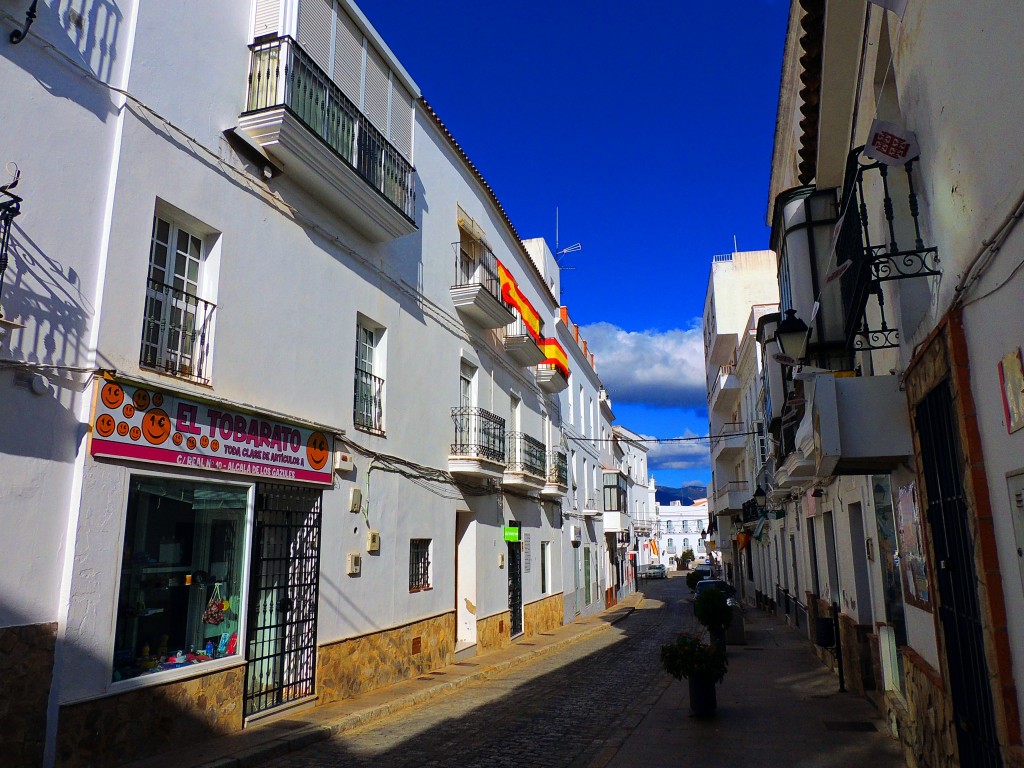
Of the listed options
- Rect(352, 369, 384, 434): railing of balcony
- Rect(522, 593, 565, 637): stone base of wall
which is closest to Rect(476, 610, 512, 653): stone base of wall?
Rect(522, 593, 565, 637): stone base of wall

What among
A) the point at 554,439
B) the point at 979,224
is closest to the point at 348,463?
the point at 979,224

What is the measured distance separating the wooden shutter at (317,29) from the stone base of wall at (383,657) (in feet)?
24.6

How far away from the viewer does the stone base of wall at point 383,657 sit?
9.45m

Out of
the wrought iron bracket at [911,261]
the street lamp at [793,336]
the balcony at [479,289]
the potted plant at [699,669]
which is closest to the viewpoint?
the wrought iron bracket at [911,261]

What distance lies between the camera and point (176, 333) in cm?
760

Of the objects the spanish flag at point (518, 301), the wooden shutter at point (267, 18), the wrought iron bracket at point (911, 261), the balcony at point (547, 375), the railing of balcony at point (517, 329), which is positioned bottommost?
the wrought iron bracket at point (911, 261)

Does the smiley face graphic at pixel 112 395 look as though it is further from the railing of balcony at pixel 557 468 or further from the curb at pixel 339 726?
the railing of balcony at pixel 557 468

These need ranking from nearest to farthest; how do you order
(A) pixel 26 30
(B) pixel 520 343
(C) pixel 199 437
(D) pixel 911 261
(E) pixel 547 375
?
(D) pixel 911 261 → (A) pixel 26 30 → (C) pixel 199 437 → (B) pixel 520 343 → (E) pixel 547 375

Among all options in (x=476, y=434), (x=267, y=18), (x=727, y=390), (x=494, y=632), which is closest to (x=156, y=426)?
(x=267, y=18)

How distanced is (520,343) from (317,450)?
28.7ft

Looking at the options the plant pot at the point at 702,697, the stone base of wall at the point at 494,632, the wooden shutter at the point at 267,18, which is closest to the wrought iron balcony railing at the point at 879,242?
the plant pot at the point at 702,697

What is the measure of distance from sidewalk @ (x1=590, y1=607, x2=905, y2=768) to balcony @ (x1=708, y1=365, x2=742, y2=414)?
677 inches

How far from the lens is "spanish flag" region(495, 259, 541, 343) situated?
55.6 ft

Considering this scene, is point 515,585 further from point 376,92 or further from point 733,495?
point 733,495
